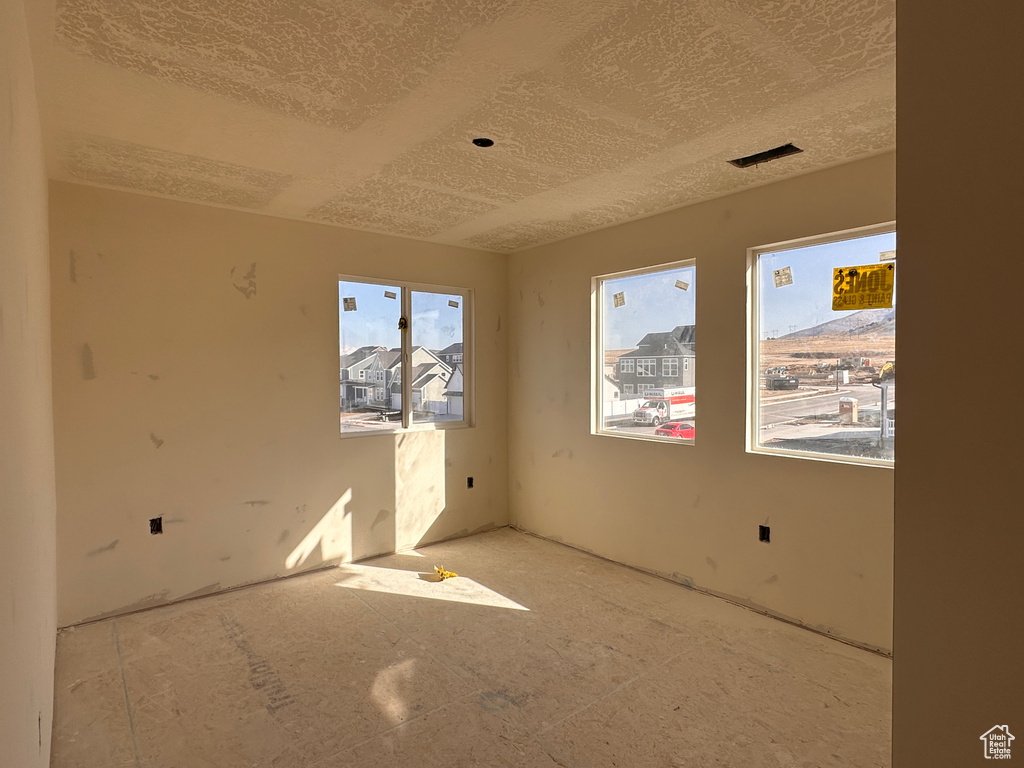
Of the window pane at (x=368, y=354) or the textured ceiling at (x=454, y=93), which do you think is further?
the window pane at (x=368, y=354)

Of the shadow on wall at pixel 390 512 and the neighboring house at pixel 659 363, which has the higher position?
the neighboring house at pixel 659 363

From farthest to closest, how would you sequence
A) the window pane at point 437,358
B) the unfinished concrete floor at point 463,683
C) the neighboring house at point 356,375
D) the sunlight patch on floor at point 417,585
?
the window pane at point 437,358 < the neighboring house at point 356,375 < the sunlight patch on floor at point 417,585 < the unfinished concrete floor at point 463,683

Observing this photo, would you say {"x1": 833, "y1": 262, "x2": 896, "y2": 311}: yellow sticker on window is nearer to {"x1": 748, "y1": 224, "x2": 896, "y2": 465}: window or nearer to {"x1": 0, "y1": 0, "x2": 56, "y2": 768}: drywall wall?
{"x1": 748, "y1": 224, "x2": 896, "y2": 465}: window

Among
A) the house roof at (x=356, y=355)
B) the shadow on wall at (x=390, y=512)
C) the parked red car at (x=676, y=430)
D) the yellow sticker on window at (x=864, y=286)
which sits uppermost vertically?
the yellow sticker on window at (x=864, y=286)

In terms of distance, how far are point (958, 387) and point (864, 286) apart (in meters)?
2.42

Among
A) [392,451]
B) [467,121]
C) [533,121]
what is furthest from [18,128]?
[392,451]

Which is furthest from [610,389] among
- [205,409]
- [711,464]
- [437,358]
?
[205,409]

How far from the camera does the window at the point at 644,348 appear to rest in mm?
3668

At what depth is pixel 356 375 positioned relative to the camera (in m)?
4.13

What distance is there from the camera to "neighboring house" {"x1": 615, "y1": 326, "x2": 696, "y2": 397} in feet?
12.0

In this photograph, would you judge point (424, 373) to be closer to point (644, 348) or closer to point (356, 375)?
point (356, 375)

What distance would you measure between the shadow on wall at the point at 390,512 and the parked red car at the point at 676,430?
5.68 feet

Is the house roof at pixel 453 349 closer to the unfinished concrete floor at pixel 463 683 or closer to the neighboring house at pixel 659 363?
the neighboring house at pixel 659 363

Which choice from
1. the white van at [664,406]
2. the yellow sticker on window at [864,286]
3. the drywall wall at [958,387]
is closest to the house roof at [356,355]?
the white van at [664,406]
